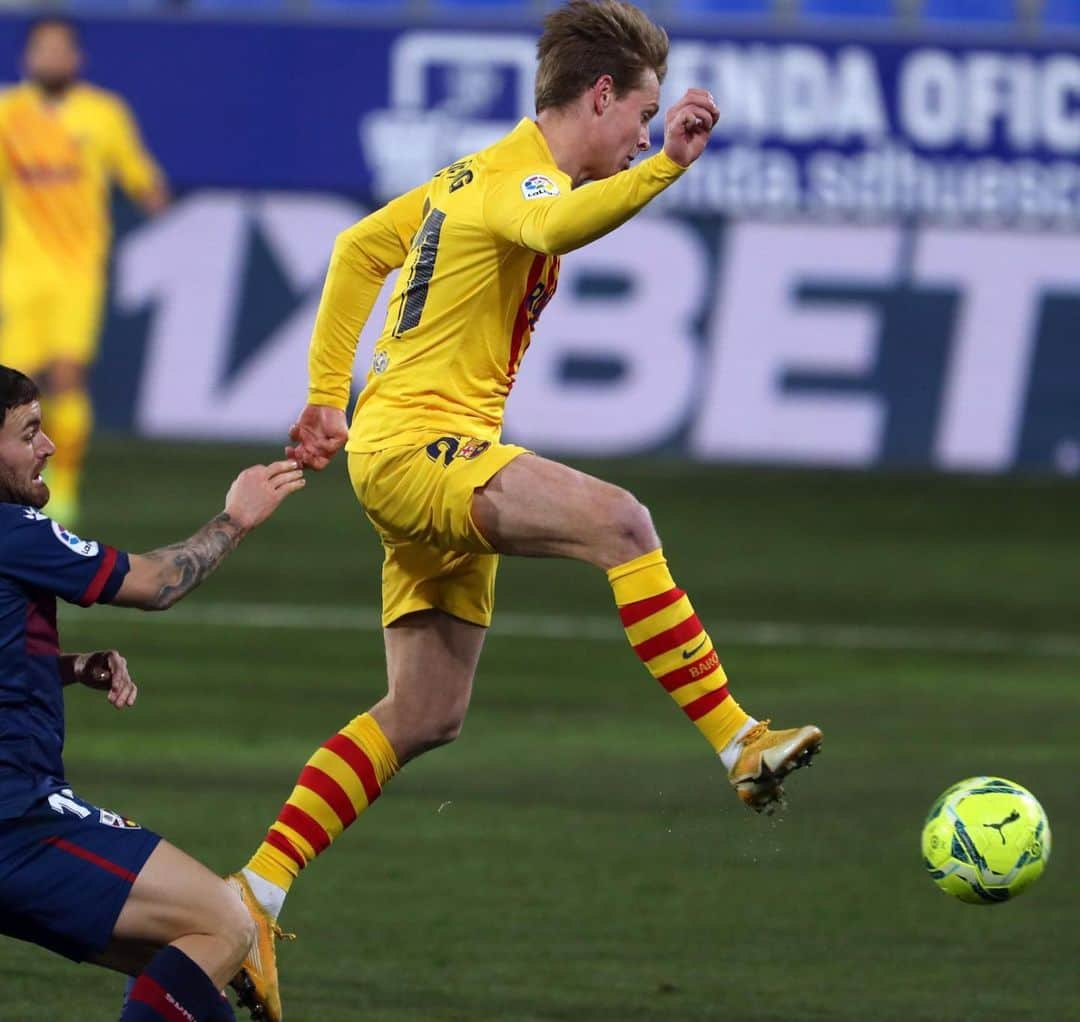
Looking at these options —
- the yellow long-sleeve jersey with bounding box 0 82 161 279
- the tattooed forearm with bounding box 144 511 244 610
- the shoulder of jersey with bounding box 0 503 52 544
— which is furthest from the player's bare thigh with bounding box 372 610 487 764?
the yellow long-sleeve jersey with bounding box 0 82 161 279

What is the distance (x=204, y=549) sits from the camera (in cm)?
565

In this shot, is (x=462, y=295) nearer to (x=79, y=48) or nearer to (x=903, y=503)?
(x=903, y=503)

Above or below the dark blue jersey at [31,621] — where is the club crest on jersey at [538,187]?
above

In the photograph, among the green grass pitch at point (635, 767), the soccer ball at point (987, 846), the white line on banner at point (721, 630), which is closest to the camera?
the soccer ball at point (987, 846)

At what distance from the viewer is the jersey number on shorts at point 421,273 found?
22.3 feet

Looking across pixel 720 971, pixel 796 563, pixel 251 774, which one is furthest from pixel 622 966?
pixel 796 563

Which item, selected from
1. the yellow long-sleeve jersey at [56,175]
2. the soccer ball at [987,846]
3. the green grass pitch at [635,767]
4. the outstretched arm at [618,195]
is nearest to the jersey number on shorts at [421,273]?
the outstretched arm at [618,195]

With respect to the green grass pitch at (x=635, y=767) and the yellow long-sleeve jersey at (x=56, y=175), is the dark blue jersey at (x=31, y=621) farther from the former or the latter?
the yellow long-sleeve jersey at (x=56, y=175)

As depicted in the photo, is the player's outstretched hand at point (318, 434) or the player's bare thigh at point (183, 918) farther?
the player's outstretched hand at point (318, 434)

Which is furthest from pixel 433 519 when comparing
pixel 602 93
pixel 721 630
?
pixel 721 630

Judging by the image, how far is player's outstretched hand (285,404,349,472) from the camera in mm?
6883

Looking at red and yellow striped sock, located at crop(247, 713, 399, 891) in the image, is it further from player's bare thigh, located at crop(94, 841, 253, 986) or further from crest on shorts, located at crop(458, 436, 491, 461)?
player's bare thigh, located at crop(94, 841, 253, 986)

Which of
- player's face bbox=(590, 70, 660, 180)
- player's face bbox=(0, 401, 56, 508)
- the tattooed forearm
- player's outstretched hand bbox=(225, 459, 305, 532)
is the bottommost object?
the tattooed forearm

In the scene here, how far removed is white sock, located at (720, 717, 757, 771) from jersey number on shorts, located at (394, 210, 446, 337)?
1.48 m
